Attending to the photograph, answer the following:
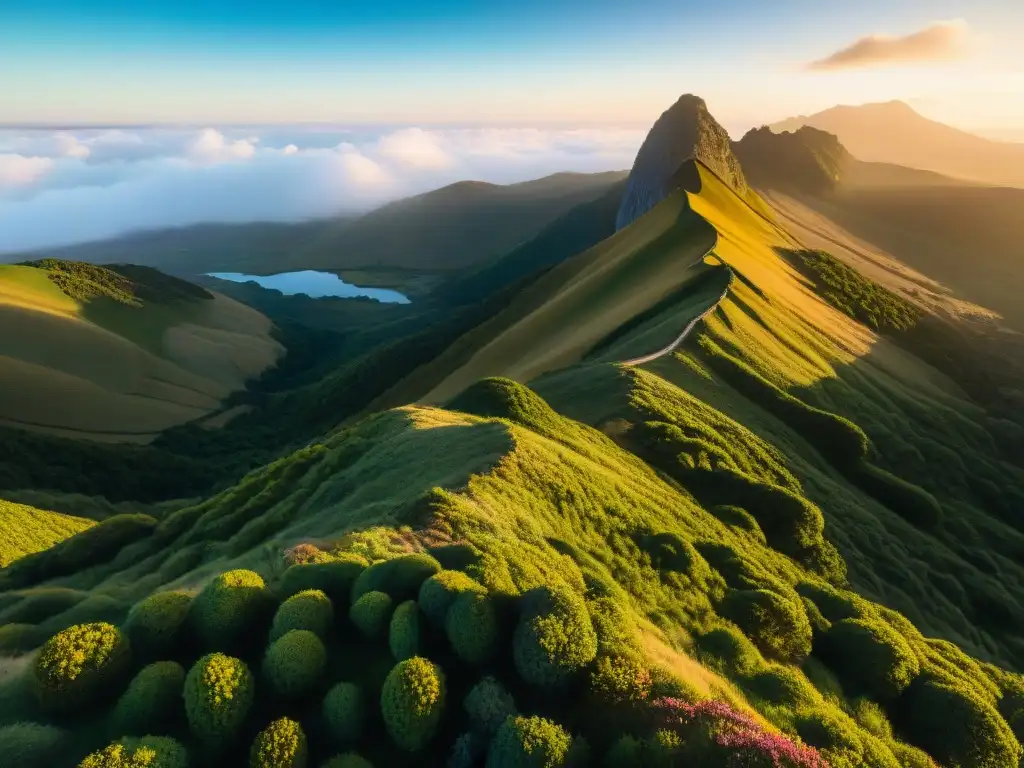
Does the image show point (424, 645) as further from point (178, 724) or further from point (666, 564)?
point (666, 564)

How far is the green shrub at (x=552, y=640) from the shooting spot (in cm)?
1509

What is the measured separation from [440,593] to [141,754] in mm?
7228

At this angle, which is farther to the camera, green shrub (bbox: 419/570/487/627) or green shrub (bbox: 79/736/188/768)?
green shrub (bbox: 419/570/487/627)

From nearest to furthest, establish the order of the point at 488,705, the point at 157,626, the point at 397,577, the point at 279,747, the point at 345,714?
the point at 279,747, the point at 345,714, the point at 488,705, the point at 157,626, the point at 397,577

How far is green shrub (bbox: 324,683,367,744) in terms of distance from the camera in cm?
1416

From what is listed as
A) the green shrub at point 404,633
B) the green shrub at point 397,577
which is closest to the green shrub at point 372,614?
the green shrub at point 404,633

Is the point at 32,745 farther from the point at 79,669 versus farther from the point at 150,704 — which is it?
the point at 150,704

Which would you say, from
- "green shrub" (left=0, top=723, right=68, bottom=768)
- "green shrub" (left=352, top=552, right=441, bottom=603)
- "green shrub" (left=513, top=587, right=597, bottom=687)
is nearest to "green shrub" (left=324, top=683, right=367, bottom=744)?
"green shrub" (left=352, top=552, right=441, bottom=603)

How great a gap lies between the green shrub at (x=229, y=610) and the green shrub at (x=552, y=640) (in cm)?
735

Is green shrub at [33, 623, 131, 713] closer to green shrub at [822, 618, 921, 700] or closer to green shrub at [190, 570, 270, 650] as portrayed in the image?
green shrub at [190, 570, 270, 650]

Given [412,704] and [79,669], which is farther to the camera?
[79,669]

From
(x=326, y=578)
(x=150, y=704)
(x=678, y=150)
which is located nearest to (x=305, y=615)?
(x=326, y=578)

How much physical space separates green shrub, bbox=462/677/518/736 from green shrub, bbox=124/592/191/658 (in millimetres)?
8225

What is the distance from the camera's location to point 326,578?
712 inches
